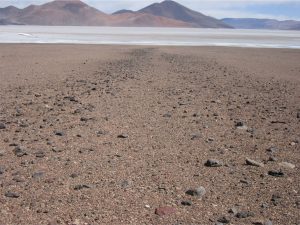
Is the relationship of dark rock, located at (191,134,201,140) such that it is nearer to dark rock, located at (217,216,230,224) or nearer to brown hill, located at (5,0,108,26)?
dark rock, located at (217,216,230,224)

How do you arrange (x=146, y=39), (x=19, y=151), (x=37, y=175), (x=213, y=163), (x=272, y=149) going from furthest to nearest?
(x=146, y=39), (x=272, y=149), (x=19, y=151), (x=213, y=163), (x=37, y=175)

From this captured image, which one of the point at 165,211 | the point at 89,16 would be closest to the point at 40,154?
the point at 165,211

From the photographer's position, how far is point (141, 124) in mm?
6082

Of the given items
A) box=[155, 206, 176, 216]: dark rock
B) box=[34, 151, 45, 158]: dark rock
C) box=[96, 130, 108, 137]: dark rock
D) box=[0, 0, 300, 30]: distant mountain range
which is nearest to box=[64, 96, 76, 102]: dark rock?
box=[96, 130, 108, 137]: dark rock

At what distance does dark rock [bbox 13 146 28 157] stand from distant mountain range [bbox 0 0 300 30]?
395 ft

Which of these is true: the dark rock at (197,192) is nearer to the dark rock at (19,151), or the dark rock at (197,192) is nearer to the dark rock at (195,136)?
the dark rock at (195,136)

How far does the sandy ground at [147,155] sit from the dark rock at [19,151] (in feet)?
0.03

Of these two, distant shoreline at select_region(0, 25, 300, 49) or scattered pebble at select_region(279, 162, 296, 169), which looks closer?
scattered pebble at select_region(279, 162, 296, 169)

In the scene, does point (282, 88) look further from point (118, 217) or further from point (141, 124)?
point (118, 217)

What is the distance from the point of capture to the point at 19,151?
4.66m

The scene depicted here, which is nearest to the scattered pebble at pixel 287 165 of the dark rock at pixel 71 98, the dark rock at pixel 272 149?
the dark rock at pixel 272 149

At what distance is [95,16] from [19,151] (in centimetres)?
15038

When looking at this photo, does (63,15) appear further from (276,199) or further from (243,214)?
(243,214)

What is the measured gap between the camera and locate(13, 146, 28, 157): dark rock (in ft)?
15.0
